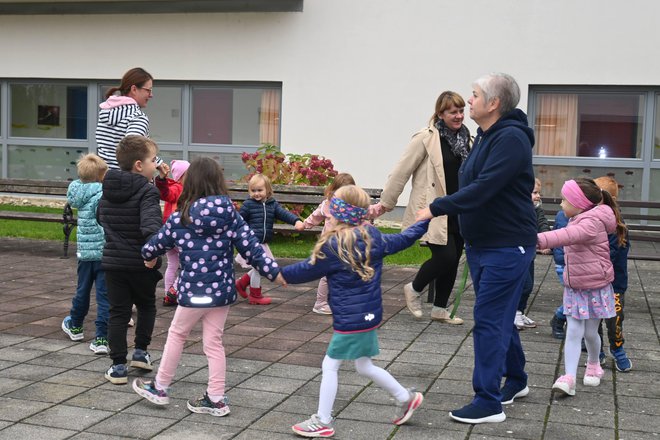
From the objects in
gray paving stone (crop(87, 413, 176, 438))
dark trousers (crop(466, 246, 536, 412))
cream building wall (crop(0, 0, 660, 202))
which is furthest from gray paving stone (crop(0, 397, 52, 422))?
cream building wall (crop(0, 0, 660, 202))

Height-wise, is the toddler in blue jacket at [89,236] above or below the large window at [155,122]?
below

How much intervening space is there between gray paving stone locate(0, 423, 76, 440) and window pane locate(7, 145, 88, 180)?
14.0 m

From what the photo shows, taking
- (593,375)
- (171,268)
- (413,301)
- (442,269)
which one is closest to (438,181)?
(442,269)

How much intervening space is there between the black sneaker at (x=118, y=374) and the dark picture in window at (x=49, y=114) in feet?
44.8

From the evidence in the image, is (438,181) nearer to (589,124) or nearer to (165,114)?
(589,124)

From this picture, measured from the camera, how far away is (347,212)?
16.1 feet

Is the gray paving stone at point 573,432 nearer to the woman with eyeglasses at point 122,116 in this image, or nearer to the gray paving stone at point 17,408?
the gray paving stone at point 17,408

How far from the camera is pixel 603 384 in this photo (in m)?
5.88

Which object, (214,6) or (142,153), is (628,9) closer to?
(214,6)

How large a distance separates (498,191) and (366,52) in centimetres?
1146

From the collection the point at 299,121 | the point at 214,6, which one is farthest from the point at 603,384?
the point at 214,6

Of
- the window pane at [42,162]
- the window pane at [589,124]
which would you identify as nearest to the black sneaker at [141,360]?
the window pane at [589,124]

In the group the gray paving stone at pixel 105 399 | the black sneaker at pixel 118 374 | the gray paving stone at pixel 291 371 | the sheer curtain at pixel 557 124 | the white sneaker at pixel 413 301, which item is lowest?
the gray paving stone at pixel 105 399

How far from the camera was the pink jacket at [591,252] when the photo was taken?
5.77m
